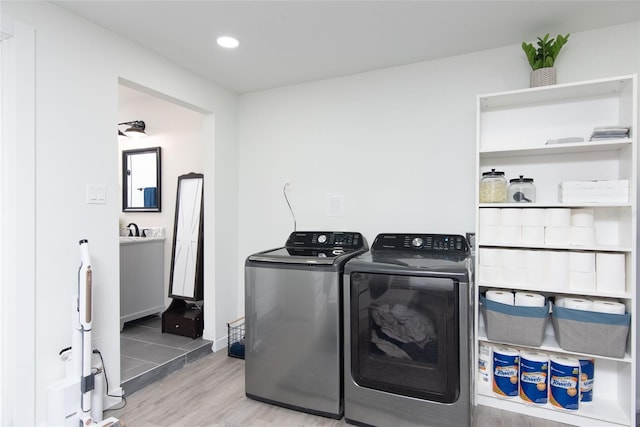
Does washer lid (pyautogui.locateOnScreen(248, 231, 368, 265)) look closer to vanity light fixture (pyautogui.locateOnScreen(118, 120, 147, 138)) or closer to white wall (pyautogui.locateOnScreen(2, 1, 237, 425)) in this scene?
white wall (pyautogui.locateOnScreen(2, 1, 237, 425))

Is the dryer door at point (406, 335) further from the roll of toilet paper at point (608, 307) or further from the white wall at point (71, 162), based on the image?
the white wall at point (71, 162)

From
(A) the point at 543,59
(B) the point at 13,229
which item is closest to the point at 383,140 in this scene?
(A) the point at 543,59

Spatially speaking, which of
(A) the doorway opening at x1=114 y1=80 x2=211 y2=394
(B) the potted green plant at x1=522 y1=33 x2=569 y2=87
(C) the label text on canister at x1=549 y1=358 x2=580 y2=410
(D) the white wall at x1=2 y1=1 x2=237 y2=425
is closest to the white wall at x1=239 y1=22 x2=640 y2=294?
(B) the potted green plant at x1=522 y1=33 x2=569 y2=87

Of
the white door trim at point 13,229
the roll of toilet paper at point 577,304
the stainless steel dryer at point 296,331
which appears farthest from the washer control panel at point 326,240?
the white door trim at point 13,229

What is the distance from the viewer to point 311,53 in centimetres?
248

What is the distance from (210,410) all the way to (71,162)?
1698 millimetres

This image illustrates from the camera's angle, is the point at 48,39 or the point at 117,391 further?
the point at 117,391

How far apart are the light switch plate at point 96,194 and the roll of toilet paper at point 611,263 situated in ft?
9.70

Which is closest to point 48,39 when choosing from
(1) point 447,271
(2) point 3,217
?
(2) point 3,217

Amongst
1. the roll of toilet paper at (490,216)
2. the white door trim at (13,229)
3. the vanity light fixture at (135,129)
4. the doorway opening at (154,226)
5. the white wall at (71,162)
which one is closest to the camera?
the white door trim at (13,229)

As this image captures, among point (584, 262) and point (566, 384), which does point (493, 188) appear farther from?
point (566, 384)

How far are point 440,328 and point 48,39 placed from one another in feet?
8.61

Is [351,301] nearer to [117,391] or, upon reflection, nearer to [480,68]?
→ [117,391]

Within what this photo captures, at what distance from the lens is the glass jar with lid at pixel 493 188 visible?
2162 millimetres
